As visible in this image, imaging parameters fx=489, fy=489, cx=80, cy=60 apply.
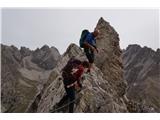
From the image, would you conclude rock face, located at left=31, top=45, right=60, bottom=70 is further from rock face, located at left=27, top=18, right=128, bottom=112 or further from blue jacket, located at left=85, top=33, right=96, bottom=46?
blue jacket, located at left=85, top=33, right=96, bottom=46

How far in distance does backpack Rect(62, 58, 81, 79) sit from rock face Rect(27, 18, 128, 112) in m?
0.15

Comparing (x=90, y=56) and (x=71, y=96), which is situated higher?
(x=90, y=56)

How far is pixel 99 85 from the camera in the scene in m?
13.0

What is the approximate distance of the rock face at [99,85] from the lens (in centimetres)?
1274

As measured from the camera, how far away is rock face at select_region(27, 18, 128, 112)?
12742mm

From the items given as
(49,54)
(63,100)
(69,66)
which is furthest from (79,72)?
(49,54)

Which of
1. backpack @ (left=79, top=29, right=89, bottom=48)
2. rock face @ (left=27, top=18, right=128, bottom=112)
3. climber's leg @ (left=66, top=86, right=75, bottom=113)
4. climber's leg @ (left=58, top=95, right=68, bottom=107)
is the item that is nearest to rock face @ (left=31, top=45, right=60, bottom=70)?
rock face @ (left=27, top=18, right=128, bottom=112)

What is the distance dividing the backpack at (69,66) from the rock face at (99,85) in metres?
0.15

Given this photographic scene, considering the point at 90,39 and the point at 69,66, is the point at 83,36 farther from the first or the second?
the point at 69,66

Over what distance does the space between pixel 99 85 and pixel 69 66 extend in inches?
37.3

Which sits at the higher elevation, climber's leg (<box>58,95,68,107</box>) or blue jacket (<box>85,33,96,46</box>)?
blue jacket (<box>85,33,96,46</box>)
